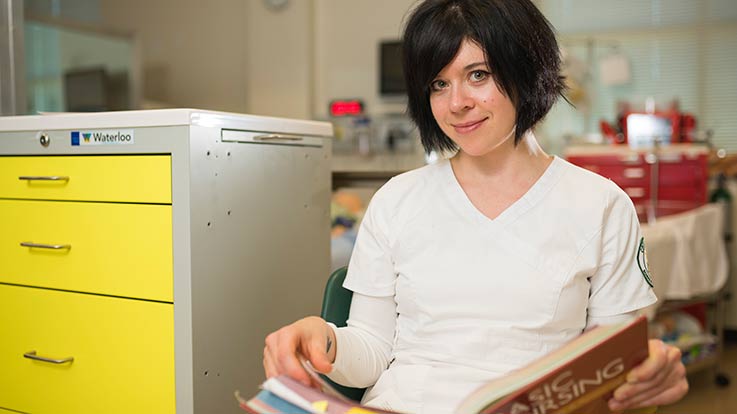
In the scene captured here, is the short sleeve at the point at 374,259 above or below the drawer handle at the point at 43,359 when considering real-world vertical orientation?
above

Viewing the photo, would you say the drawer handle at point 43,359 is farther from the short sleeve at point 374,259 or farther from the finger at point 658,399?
the finger at point 658,399

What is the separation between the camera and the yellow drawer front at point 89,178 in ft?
4.06

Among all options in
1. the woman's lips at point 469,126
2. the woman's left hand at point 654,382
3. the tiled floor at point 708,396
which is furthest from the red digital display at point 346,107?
the woman's left hand at point 654,382

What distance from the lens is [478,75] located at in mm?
995

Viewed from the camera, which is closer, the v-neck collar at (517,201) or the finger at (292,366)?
the finger at (292,366)

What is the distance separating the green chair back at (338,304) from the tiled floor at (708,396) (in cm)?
166

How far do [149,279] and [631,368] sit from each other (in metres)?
0.85

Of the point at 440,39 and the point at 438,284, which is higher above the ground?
the point at 440,39

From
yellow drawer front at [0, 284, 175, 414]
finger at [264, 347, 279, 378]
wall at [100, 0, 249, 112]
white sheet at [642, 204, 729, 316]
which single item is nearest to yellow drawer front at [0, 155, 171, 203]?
yellow drawer front at [0, 284, 175, 414]

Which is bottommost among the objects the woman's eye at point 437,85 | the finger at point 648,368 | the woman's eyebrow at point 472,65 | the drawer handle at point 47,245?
the finger at point 648,368

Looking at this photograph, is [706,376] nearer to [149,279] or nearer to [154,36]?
[149,279]

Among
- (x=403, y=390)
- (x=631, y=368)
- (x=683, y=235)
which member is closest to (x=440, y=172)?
(x=403, y=390)

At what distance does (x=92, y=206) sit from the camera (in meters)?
1.32

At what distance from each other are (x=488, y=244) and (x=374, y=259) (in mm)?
190
